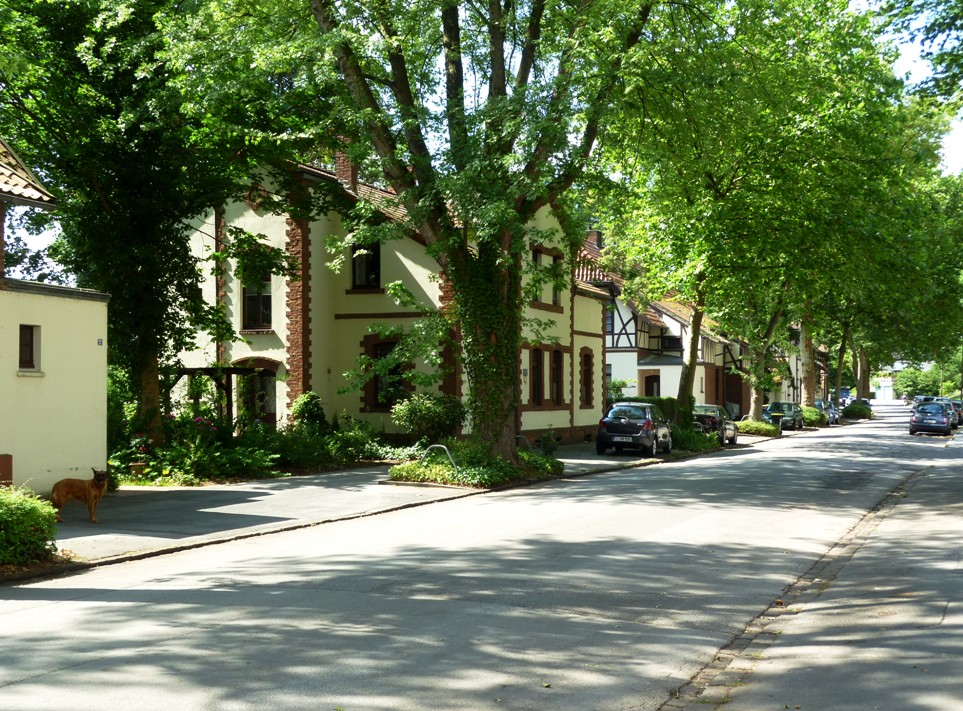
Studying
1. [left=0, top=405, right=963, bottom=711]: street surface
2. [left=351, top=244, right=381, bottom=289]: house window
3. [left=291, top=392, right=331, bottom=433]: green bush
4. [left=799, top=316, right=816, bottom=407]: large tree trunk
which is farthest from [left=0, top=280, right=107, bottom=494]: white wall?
[left=799, top=316, right=816, bottom=407]: large tree trunk

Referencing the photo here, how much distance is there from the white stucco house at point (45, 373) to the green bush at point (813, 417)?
2031 inches

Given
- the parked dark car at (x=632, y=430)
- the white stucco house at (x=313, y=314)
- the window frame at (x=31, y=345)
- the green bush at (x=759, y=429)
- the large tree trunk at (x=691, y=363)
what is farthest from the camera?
the green bush at (x=759, y=429)

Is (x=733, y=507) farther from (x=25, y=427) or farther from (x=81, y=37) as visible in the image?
(x=81, y=37)

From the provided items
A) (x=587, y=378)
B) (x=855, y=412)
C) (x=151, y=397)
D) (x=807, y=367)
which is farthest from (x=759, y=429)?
(x=855, y=412)

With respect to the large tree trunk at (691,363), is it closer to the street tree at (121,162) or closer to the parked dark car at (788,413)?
the street tree at (121,162)

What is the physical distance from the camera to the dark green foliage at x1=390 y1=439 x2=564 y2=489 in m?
21.6

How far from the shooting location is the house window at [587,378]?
41531 millimetres

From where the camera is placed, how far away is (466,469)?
22.0 m

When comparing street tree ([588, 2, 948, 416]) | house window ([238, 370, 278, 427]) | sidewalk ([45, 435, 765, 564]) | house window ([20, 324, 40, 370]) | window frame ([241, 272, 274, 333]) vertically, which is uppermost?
street tree ([588, 2, 948, 416])

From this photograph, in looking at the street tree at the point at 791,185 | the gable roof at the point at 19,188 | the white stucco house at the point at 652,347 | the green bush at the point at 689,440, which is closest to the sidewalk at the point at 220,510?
the gable roof at the point at 19,188

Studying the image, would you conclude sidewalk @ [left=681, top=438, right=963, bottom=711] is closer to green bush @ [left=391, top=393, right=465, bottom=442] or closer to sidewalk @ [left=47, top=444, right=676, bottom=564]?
sidewalk @ [left=47, top=444, right=676, bottom=564]

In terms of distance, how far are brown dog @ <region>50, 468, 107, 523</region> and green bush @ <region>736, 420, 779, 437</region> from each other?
38898mm

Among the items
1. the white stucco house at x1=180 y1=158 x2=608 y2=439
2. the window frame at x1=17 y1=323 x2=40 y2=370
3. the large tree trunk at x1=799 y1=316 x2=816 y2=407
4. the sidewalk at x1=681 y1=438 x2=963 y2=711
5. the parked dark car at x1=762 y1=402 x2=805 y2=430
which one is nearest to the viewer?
the sidewalk at x1=681 y1=438 x2=963 y2=711

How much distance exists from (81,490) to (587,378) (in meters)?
28.8
